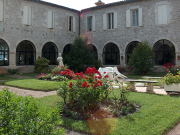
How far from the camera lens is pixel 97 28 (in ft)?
59.7

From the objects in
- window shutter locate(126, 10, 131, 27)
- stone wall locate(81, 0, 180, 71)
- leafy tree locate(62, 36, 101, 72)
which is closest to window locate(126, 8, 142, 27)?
window shutter locate(126, 10, 131, 27)

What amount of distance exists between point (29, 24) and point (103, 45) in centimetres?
756

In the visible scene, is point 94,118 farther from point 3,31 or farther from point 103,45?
point 103,45

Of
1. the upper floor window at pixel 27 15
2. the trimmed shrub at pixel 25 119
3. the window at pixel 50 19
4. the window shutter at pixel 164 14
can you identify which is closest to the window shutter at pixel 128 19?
the window shutter at pixel 164 14

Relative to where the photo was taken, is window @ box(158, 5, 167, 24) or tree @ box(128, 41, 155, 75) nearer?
tree @ box(128, 41, 155, 75)

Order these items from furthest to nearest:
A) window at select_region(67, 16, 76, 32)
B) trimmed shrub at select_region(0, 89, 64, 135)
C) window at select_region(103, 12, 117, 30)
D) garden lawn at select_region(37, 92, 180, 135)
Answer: window at select_region(67, 16, 76, 32) < window at select_region(103, 12, 117, 30) < garden lawn at select_region(37, 92, 180, 135) < trimmed shrub at select_region(0, 89, 64, 135)

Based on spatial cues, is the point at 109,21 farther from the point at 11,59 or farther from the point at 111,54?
the point at 11,59

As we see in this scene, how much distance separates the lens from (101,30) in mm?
17938

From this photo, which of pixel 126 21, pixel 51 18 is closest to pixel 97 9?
pixel 126 21

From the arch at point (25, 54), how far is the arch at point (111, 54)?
7421 mm

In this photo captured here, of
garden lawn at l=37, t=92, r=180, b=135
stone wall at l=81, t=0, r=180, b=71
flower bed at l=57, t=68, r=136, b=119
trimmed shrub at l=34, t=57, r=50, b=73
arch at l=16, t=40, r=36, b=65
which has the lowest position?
garden lawn at l=37, t=92, r=180, b=135

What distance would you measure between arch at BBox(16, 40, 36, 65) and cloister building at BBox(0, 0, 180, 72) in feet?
0.32

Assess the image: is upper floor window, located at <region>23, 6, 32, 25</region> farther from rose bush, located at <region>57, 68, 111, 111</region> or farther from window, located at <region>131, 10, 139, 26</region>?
rose bush, located at <region>57, 68, 111, 111</region>

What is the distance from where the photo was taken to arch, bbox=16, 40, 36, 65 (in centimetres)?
1595
